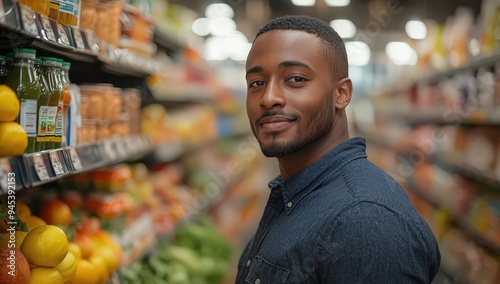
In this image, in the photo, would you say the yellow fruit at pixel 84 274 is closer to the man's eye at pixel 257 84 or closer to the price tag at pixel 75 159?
the price tag at pixel 75 159

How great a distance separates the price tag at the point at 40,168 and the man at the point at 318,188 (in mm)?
630

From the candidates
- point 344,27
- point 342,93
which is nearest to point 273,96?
point 342,93

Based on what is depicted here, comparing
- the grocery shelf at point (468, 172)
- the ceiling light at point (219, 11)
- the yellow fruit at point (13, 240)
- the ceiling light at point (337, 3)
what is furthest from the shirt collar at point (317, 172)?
the ceiling light at point (337, 3)

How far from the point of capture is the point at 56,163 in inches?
70.4

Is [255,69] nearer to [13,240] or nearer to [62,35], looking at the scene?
[62,35]

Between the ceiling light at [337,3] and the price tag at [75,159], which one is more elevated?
the ceiling light at [337,3]

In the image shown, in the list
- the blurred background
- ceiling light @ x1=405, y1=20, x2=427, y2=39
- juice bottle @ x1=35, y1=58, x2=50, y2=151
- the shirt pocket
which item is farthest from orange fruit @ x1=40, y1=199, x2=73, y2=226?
ceiling light @ x1=405, y1=20, x2=427, y2=39

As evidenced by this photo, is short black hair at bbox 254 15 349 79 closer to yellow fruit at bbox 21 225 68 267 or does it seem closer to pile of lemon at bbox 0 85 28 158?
pile of lemon at bbox 0 85 28 158

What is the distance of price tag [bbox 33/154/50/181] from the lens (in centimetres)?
164

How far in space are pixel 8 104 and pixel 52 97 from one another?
12.0 inches

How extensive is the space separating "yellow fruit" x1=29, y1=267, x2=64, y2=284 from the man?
0.52 m

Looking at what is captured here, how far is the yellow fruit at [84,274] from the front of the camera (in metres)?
Result: 2.01

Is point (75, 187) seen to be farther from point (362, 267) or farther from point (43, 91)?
point (362, 267)

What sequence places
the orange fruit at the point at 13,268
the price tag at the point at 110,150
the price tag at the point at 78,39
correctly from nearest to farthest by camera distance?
the orange fruit at the point at 13,268 < the price tag at the point at 78,39 < the price tag at the point at 110,150
